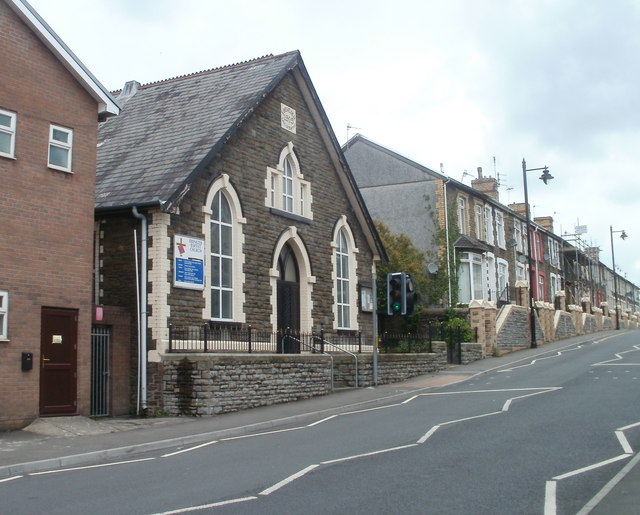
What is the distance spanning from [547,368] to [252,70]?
13.7 m

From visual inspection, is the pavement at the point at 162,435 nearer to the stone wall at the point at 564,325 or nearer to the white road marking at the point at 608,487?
the white road marking at the point at 608,487

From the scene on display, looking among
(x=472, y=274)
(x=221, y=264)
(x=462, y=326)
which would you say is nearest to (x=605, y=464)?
(x=221, y=264)

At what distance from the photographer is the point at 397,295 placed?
2117cm

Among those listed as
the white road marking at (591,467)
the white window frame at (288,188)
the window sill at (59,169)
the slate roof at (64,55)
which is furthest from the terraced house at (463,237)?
the white road marking at (591,467)

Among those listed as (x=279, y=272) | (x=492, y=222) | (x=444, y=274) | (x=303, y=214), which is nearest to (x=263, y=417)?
(x=279, y=272)

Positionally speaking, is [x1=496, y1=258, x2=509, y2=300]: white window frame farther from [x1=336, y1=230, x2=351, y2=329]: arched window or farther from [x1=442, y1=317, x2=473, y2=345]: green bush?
[x1=336, y1=230, x2=351, y2=329]: arched window

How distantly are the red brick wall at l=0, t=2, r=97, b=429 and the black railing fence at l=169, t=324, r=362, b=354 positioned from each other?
10.0 feet

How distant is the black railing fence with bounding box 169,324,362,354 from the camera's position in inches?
762

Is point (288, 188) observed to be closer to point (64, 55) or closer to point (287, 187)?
point (287, 187)

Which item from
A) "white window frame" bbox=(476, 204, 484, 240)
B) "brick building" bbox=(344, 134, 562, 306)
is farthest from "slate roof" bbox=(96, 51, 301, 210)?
"white window frame" bbox=(476, 204, 484, 240)

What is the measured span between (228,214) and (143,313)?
4175mm

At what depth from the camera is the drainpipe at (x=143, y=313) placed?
18531 mm

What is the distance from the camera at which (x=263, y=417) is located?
680 inches

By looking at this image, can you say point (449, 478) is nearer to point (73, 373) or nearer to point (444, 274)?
point (73, 373)
